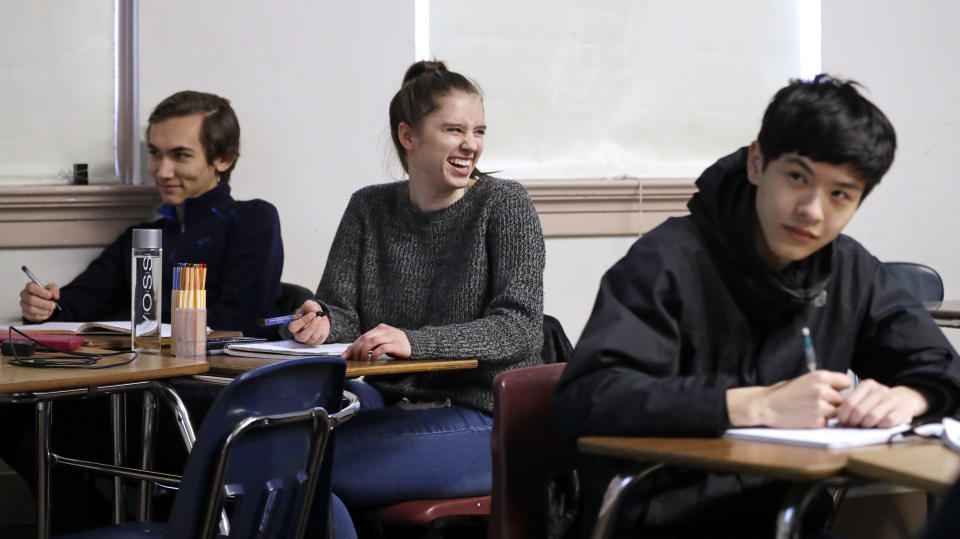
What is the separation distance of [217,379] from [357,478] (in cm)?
37

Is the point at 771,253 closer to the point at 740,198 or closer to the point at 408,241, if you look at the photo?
the point at 740,198

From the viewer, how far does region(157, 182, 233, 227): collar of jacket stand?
331 cm

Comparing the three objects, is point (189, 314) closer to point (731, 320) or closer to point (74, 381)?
point (74, 381)

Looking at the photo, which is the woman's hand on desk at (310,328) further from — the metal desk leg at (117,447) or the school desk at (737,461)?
the school desk at (737,461)

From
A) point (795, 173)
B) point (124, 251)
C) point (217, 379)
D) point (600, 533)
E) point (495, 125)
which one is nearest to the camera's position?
point (600, 533)

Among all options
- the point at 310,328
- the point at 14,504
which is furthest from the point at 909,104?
the point at 14,504

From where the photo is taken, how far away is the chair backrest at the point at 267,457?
1.47 meters

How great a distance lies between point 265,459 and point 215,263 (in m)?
1.75

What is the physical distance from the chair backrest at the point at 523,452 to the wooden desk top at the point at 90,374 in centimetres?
65

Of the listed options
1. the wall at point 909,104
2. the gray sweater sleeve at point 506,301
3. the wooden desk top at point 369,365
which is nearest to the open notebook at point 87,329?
the wooden desk top at point 369,365

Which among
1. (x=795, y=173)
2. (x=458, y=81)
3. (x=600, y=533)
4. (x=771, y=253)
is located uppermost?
(x=458, y=81)

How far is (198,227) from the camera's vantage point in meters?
3.31

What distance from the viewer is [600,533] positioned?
1.39 metres

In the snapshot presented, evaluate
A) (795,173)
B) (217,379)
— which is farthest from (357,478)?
(795,173)
